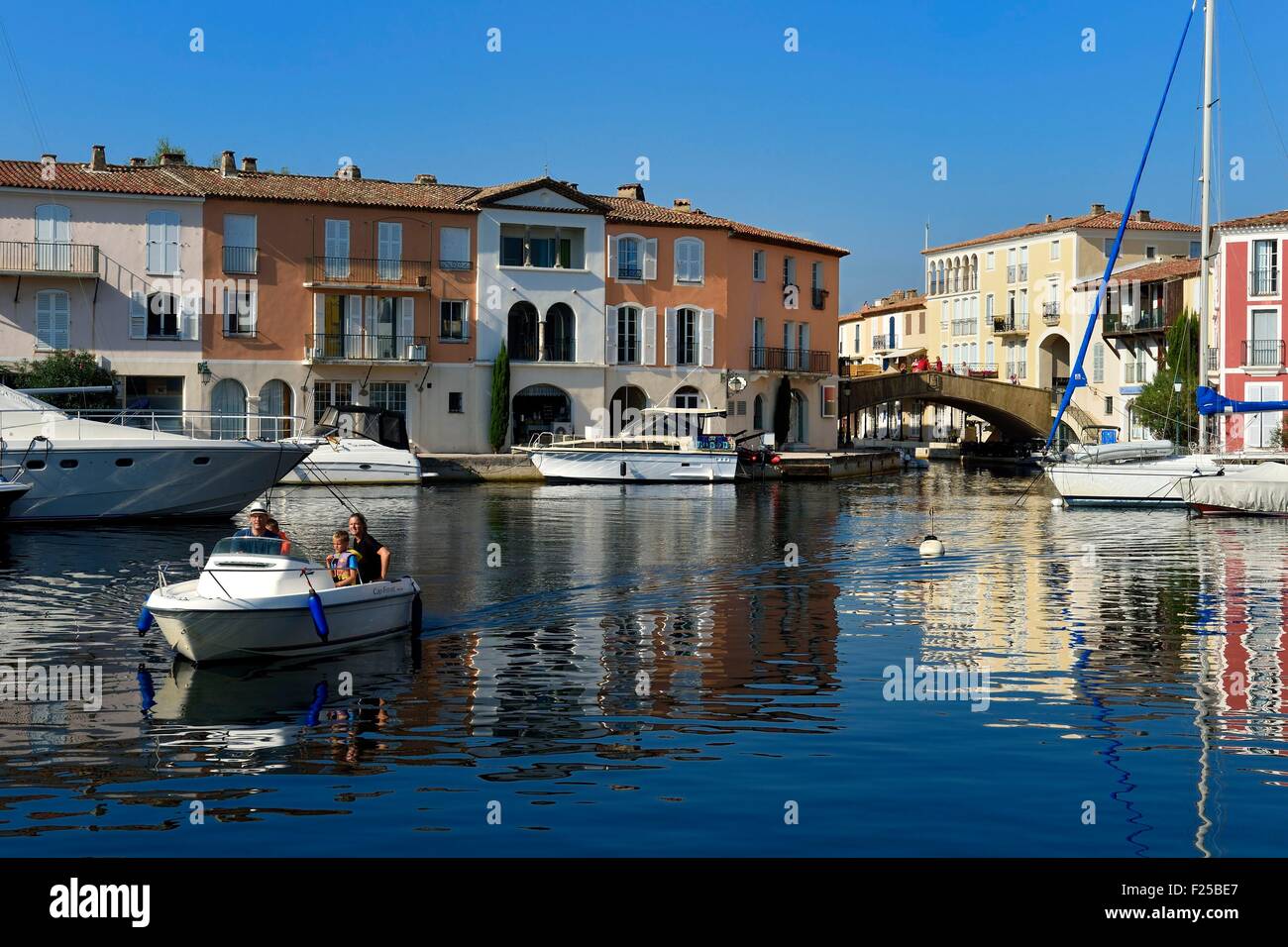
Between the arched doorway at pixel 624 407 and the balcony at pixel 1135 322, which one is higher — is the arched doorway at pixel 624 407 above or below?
below

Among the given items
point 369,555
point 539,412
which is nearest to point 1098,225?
point 539,412

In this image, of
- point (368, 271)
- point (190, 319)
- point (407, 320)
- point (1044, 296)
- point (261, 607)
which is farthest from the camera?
point (1044, 296)

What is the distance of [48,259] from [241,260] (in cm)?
703

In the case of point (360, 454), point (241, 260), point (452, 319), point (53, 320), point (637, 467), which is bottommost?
point (637, 467)

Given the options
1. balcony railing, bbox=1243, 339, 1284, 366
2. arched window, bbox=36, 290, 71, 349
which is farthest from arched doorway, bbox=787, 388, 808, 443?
arched window, bbox=36, 290, 71, 349

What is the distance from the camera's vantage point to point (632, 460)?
58.1m

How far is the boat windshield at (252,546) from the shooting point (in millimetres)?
19031

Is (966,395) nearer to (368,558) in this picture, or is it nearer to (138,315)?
(138,315)

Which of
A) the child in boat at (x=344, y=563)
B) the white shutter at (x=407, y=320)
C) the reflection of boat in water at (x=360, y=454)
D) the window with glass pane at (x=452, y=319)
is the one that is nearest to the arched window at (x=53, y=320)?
the reflection of boat in water at (x=360, y=454)

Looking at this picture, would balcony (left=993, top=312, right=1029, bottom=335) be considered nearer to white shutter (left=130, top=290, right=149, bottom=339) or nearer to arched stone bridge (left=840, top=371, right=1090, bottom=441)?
arched stone bridge (left=840, top=371, right=1090, bottom=441)

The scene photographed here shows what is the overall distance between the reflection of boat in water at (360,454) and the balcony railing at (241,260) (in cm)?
756

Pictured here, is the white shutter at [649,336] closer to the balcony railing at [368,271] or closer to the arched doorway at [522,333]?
the arched doorway at [522,333]

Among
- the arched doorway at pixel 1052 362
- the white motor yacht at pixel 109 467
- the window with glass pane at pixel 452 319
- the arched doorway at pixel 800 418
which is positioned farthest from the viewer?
the arched doorway at pixel 1052 362
